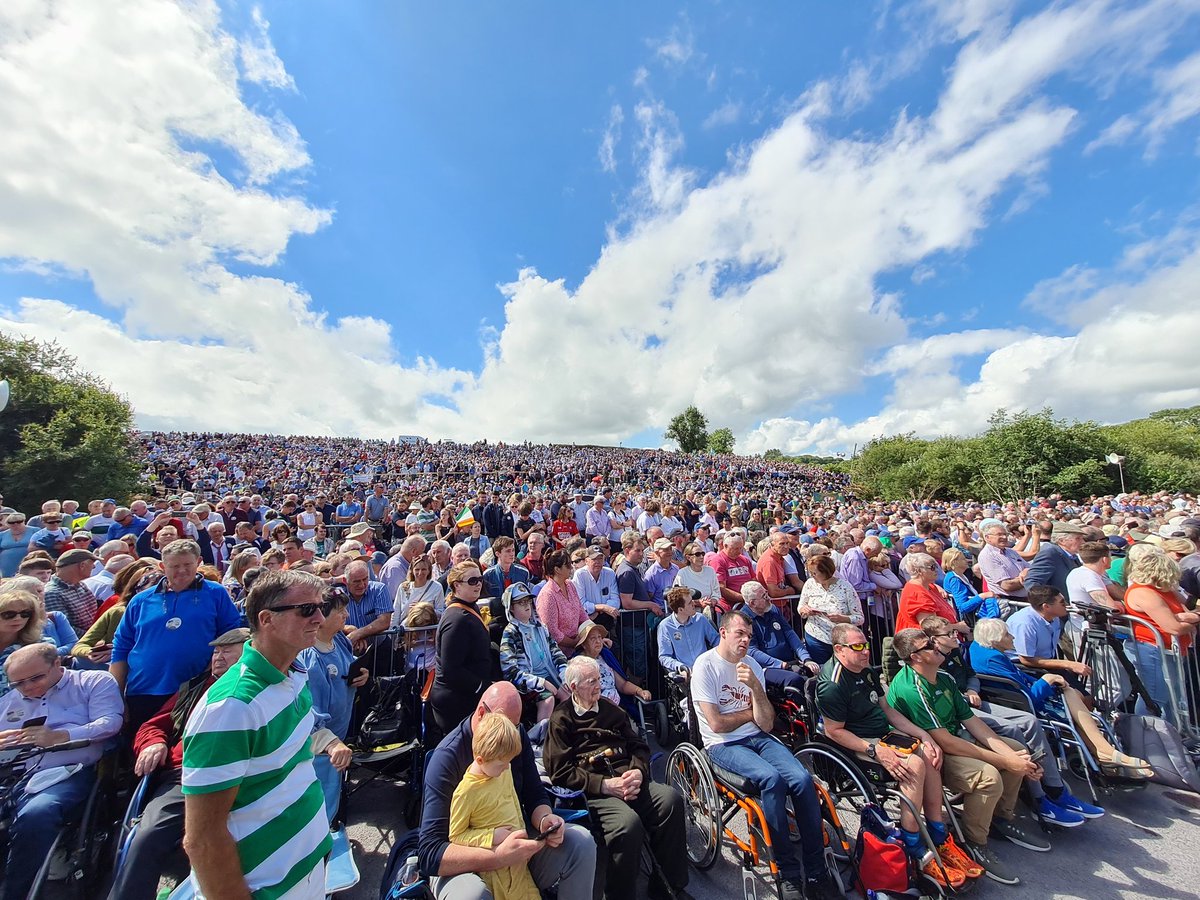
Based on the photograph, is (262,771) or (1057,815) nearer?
(262,771)

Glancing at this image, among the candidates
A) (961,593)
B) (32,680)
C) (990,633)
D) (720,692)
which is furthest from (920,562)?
(32,680)

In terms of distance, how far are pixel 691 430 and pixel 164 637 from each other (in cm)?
7337

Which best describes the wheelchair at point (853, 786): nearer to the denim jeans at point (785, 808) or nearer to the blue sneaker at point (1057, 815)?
the denim jeans at point (785, 808)

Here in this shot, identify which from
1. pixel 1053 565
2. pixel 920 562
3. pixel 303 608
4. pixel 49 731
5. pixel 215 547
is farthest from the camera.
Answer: pixel 215 547

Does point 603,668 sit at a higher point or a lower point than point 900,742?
higher

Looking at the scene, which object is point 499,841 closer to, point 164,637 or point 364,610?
point 164,637

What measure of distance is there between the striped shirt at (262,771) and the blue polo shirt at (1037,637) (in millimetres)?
5396

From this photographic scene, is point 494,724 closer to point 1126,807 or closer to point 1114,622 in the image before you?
point 1126,807

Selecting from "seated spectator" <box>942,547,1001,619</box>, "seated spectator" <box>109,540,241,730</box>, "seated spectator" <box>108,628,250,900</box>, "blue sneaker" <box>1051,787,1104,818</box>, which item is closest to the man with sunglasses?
"blue sneaker" <box>1051,787,1104,818</box>

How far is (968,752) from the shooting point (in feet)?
11.0

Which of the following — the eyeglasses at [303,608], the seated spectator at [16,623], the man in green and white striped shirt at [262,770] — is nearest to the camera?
the man in green and white striped shirt at [262,770]

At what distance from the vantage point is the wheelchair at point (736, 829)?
2.94 meters

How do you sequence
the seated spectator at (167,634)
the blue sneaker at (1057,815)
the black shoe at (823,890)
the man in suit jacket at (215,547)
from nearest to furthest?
the black shoe at (823,890)
the seated spectator at (167,634)
the blue sneaker at (1057,815)
the man in suit jacket at (215,547)

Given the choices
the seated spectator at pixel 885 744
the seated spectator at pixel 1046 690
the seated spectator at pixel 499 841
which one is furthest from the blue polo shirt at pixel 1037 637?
the seated spectator at pixel 499 841
